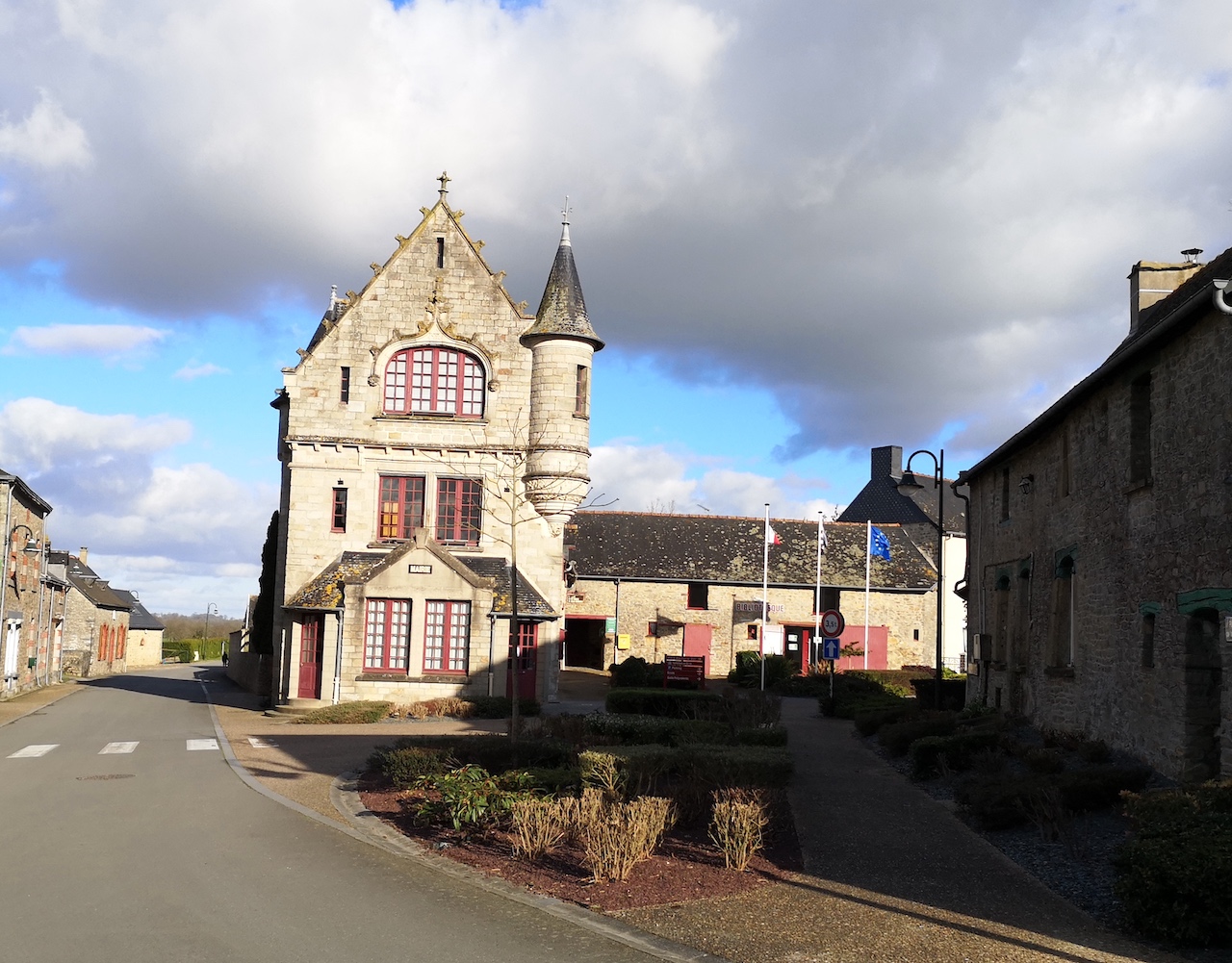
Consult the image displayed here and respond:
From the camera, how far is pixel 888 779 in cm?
1694

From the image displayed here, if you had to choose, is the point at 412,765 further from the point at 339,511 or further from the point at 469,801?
the point at 339,511

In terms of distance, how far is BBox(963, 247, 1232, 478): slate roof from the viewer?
13.2 m

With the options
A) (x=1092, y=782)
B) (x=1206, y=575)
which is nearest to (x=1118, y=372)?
(x=1206, y=575)

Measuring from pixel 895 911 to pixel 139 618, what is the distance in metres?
74.1

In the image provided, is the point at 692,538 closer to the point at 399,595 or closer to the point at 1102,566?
the point at 399,595

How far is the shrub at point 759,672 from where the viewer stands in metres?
38.6

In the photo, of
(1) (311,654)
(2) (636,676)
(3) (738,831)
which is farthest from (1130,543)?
(2) (636,676)

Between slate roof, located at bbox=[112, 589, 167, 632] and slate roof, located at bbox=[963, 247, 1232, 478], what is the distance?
208 ft

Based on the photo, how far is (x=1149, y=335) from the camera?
14062 mm

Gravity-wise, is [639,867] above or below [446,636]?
below

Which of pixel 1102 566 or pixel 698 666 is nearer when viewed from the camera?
pixel 1102 566

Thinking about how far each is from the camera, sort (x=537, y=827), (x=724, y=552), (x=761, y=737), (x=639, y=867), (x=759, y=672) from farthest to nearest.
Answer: (x=724, y=552)
(x=759, y=672)
(x=761, y=737)
(x=537, y=827)
(x=639, y=867)

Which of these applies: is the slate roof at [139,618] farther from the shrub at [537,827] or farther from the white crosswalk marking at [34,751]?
the shrub at [537,827]

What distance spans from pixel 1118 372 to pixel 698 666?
18113 millimetres
